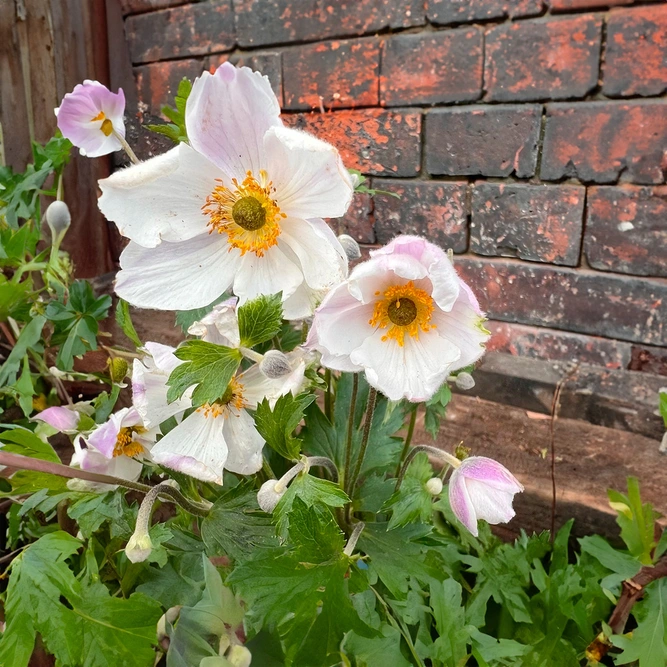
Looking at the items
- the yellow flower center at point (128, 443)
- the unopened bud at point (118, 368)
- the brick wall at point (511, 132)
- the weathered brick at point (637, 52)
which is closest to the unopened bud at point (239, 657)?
the yellow flower center at point (128, 443)

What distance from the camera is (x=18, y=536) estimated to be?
0.55m

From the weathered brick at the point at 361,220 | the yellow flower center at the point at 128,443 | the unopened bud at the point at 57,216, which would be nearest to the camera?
the yellow flower center at the point at 128,443

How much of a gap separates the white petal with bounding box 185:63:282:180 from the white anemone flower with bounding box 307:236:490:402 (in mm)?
94

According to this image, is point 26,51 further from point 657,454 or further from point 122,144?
point 657,454

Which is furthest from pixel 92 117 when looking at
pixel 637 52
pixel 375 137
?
pixel 637 52

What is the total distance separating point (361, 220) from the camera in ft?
2.81

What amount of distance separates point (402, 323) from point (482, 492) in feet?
0.39

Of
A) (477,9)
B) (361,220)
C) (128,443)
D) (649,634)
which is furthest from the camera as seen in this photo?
(361,220)

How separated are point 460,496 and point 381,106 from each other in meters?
0.63

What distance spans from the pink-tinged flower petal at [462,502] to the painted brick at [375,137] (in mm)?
565

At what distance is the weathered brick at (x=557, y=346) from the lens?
2.40 ft

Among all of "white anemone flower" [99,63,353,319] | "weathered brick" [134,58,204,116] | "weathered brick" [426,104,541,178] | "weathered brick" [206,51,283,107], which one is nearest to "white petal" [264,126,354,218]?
"white anemone flower" [99,63,353,319]

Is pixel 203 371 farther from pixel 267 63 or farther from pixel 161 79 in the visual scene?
pixel 161 79

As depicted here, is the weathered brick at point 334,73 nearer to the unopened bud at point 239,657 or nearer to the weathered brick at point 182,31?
the weathered brick at point 182,31
